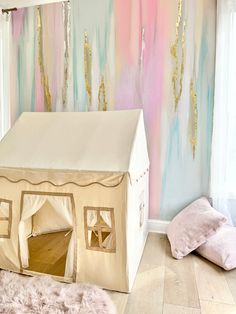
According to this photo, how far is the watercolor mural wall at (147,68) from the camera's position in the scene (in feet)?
8.04

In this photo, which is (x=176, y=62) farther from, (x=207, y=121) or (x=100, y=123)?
(x=100, y=123)

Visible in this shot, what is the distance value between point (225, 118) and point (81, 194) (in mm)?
1479

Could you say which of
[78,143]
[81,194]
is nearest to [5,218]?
[81,194]

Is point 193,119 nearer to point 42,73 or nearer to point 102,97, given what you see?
point 102,97

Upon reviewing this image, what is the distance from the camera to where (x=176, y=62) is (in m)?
2.48

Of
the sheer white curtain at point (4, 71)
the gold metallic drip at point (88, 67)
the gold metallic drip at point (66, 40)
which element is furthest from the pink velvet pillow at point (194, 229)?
the sheer white curtain at point (4, 71)

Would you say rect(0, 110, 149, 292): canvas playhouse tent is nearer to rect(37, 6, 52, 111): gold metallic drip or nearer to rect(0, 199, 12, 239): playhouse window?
rect(0, 199, 12, 239): playhouse window

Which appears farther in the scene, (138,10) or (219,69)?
(138,10)

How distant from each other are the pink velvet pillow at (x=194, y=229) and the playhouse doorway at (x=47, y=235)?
0.90m

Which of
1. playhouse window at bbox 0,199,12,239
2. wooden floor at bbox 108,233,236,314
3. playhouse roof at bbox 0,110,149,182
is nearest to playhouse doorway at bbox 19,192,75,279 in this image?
playhouse window at bbox 0,199,12,239

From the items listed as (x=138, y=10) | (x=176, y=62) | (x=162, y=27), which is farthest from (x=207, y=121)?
(x=138, y=10)

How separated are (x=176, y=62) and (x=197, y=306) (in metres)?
2.04

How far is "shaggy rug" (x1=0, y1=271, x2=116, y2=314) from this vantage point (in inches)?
58.3

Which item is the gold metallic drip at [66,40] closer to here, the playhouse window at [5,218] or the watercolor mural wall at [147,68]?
the watercolor mural wall at [147,68]
